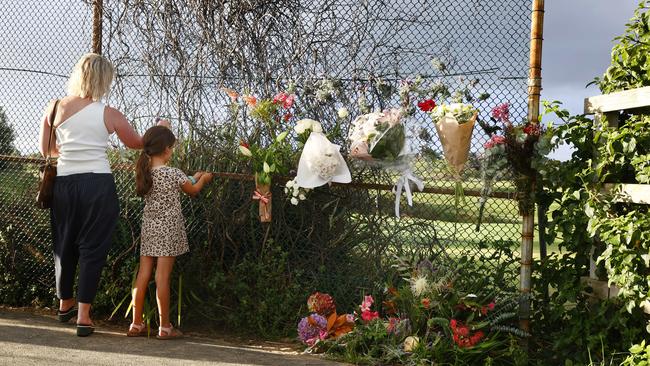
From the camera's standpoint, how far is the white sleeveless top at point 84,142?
5.33m

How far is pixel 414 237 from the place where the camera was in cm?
564

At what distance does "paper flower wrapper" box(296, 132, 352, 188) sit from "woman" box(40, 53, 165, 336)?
1214 mm

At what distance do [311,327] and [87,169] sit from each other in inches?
77.0

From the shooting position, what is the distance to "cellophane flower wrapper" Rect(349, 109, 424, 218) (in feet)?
17.6

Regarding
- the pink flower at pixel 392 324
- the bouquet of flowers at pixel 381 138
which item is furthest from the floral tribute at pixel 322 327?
the bouquet of flowers at pixel 381 138

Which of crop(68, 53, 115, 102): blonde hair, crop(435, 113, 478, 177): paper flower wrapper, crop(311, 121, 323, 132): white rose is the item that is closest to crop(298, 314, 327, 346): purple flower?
crop(311, 121, 323, 132): white rose

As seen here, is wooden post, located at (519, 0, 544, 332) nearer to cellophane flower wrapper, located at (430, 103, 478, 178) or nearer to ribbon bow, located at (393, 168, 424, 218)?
cellophane flower wrapper, located at (430, 103, 478, 178)

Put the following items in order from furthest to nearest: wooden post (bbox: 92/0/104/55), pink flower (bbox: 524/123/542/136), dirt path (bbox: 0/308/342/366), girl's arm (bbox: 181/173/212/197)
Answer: wooden post (bbox: 92/0/104/55) < girl's arm (bbox: 181/173/212/197) < pink flower (bbox: 524/123/542/136) < dirt path (bbox: 0/308/342/366)

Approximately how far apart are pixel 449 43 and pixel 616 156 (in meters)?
1.52

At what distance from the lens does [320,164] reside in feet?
17.6

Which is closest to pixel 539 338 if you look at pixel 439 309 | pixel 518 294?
pixel 518 294

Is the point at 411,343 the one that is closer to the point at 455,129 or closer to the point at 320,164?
the point at 320,164

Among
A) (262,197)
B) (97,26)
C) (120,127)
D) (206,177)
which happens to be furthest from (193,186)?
(97,26)

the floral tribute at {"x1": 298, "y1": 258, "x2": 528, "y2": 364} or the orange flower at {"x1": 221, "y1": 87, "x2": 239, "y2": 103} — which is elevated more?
the orange flower at {"x1": 221, "y1": 87, "x2": 239, "y2": 103}
